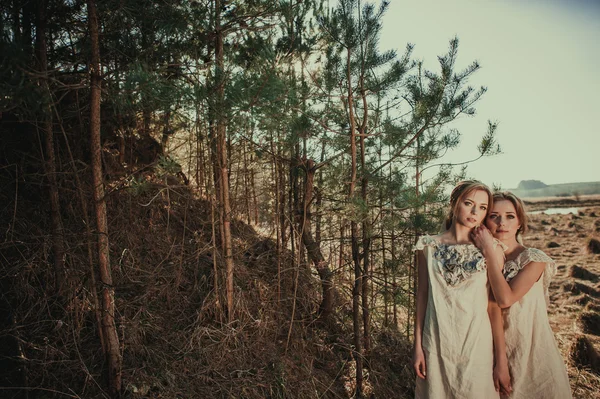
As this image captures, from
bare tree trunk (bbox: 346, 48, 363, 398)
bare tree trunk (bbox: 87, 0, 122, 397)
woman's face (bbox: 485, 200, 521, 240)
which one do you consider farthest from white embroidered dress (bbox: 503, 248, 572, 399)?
bare tree trunk (bbox: 87, 0, 122, 397)

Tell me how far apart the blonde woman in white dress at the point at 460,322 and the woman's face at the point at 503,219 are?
7 cm

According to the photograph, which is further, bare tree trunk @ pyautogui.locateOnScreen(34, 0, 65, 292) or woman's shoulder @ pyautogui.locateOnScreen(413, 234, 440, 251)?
bare tree trunk @ pyautogui.locateOnScreen(34, 0, 65, 292)

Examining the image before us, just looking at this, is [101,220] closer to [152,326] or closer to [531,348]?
[152,326]

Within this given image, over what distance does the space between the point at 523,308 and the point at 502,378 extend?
1.13ft

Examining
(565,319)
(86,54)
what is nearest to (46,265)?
(86,54)

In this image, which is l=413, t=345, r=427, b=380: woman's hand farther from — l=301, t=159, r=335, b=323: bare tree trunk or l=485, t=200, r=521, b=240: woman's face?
l=301, t=159, r=335, b=323: bare tree trunk

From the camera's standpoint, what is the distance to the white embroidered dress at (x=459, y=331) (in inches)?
59.2

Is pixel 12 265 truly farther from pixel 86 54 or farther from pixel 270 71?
pixel 270 71

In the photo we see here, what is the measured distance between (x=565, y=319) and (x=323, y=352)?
451 centimetres

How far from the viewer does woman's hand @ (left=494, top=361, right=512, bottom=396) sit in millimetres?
1567

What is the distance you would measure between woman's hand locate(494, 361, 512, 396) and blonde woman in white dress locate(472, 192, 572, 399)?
4 centimetres

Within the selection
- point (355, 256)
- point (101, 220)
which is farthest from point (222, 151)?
point (355, 256)

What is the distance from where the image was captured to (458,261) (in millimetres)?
1572

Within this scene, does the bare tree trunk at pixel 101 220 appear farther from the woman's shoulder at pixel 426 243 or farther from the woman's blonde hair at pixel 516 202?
the woman's blonde hair at pixel 516 202
